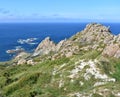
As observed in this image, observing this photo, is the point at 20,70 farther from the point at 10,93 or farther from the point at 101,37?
the point at 101,37

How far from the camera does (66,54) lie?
422 ft

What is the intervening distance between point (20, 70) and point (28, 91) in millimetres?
38586

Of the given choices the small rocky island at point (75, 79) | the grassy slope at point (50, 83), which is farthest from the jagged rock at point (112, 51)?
the grassy slope at point (50, 83)

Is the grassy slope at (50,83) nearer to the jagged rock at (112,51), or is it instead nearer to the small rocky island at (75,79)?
the small rocky island at (75,79)

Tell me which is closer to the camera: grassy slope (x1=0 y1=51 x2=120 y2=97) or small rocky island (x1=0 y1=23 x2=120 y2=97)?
small rocky island (x1=0 y1=23 x2=120 y2=97)

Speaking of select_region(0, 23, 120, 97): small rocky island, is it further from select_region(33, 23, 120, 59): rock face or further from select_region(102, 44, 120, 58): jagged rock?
select_region(33, 23, 120, 59): rock face

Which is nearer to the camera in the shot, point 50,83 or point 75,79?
point 75,79

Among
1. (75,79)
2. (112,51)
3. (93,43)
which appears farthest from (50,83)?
(93,43)

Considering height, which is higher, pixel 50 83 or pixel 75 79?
pixel 75 79

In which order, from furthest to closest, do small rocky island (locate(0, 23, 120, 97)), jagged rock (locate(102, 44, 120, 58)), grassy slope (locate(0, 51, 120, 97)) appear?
jagged rock (locate(102, 44, 120, 58))
grassy slope (locate(0, 51, 120, 97))
small rocky island (locate(0, 23, 120, 97))

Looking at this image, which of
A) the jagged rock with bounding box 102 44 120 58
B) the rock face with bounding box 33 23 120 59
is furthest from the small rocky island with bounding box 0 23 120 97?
the rock face with bounding box 33 23 120 59

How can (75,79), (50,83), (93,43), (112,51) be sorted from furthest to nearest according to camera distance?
(93,43), (112,51), (50,83), (75,79)

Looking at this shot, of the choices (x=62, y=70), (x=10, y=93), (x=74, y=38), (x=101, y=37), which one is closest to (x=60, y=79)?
(x=62, y=70)

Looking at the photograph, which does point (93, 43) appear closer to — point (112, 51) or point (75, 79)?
point (112, 51)
